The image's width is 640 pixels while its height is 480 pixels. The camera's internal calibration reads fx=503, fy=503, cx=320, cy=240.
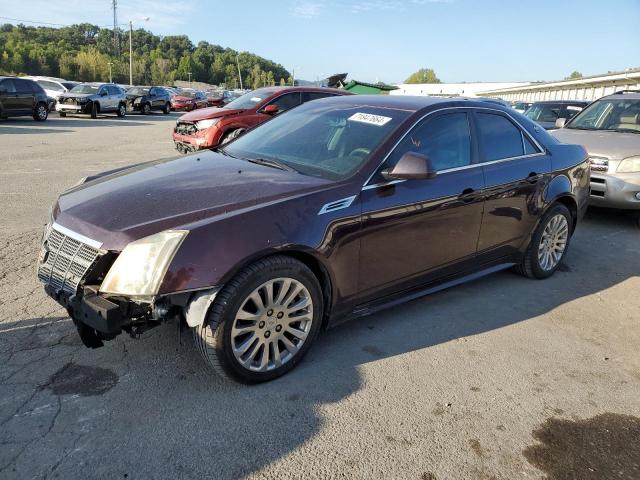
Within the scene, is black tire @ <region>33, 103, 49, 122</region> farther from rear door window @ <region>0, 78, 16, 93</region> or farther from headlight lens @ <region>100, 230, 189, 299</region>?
headlight lens @ <region>100, 230, 189, 299</region>

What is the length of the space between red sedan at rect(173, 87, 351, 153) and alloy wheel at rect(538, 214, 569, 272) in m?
6.29

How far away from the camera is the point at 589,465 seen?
8.23 feet

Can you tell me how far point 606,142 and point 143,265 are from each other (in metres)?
7.05

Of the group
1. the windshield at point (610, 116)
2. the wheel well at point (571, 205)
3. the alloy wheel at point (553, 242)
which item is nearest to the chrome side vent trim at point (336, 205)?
the alloy wheel at point (553, 242)

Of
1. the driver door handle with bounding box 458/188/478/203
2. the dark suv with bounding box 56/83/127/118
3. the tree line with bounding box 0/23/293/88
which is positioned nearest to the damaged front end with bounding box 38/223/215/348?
the driver door handle with bounding box 458/188/478/203

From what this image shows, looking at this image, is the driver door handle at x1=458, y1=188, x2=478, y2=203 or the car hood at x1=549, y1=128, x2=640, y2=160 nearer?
the driver door handle at x1=458, y1=188, x2=478, y2=203

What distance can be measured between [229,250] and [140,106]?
103 feet

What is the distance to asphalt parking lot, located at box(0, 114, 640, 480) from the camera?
243 centimetres

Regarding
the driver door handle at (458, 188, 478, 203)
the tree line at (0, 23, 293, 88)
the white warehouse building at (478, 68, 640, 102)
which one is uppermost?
the tree line at (0, 23, 293, 88)

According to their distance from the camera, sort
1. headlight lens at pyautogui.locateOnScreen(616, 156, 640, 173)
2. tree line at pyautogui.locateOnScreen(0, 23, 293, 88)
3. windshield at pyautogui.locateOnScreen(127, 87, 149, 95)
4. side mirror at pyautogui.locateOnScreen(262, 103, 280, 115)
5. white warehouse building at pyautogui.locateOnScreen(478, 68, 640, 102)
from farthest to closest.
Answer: tree line at pyautogui.locateOnScreen(0, 23, 293, 88), windshield at pyautogui.locateOnScreen(127, 87, 149, 95), white warehouse building at pyautogui.locateOnScreen(478, 68, 640, 102), side mirror at pyautogui.locateOnScreen(262, 103, 280, 115), headlight lens at pyautogui.locateOnScreen(616, 156, 640, 173)

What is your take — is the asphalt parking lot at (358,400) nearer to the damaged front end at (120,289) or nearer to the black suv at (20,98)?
the damaged front end at (120,289)

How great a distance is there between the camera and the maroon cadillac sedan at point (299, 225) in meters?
2.67

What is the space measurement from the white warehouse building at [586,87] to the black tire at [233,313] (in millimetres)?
17030

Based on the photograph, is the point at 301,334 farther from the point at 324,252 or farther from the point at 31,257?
the point at 31,257
